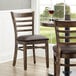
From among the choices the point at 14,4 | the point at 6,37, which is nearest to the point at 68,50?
the point at 6,37

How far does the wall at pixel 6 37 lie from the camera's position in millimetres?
5330

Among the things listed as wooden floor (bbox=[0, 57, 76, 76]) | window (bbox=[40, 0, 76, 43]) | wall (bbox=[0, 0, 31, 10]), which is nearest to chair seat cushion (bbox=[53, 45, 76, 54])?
wooden floor (bbox=[0, 57, 76, 76])

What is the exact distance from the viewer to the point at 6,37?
17.8 ft

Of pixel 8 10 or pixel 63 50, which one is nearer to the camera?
pixel 63 50

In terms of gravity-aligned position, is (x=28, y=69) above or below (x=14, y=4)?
below

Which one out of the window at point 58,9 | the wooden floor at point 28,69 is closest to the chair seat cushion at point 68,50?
the wooden floor at point 28,69

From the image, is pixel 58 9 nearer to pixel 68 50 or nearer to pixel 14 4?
pixel 14 4

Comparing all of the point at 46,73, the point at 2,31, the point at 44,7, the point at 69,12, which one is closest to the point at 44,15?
the point at 44,7

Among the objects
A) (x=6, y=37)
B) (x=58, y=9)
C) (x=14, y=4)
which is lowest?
(x=6, y=37)

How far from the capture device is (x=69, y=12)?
5543mm

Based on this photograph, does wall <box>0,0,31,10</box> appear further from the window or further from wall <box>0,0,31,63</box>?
the window

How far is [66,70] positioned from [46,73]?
52 cm

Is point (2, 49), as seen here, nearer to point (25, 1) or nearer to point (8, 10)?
point (8, 10)

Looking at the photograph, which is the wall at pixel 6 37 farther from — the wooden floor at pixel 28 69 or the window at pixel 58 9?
the window at pixel 58 9
